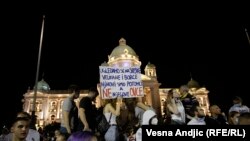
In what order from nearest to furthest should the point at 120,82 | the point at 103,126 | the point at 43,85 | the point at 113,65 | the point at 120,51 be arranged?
the point at 103,126 → the point at 120,82 → the point at 113,65 → the point at 120,51 → the point at 43,85

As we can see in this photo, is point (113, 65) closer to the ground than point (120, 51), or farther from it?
closer to the ground

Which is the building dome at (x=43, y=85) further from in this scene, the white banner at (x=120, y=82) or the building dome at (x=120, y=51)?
the white banner at (x=120, y=82)

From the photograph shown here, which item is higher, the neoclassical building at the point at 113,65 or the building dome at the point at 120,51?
the building dome at the point at 120,51

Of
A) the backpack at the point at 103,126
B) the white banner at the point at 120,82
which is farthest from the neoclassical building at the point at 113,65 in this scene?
the backpack at the point at 103,126

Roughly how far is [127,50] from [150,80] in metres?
9.31

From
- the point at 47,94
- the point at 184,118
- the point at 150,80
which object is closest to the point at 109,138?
the point at 184,118

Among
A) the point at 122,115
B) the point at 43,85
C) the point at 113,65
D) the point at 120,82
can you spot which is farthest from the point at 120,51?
the point at 122,115

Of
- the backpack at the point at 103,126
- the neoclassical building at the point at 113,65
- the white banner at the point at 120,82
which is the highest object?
the neoclassical building at the point at 113,65

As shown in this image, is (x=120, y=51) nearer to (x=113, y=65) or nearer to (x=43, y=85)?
(x=113, y=65)

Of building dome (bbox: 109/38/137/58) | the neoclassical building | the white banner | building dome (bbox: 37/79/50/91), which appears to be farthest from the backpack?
building dome (bbox: 37/79/50/91)

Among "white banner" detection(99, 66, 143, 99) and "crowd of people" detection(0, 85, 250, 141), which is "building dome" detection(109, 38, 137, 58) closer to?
"white banner" detection(99, 66, 143, 99)

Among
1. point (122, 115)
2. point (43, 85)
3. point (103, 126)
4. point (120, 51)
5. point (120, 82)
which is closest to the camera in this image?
point (103, 126)

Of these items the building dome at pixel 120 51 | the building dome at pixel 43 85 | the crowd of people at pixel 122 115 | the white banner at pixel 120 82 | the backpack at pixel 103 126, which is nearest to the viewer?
the crowd of people at pixel 122 115

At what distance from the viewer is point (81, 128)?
7703mm
